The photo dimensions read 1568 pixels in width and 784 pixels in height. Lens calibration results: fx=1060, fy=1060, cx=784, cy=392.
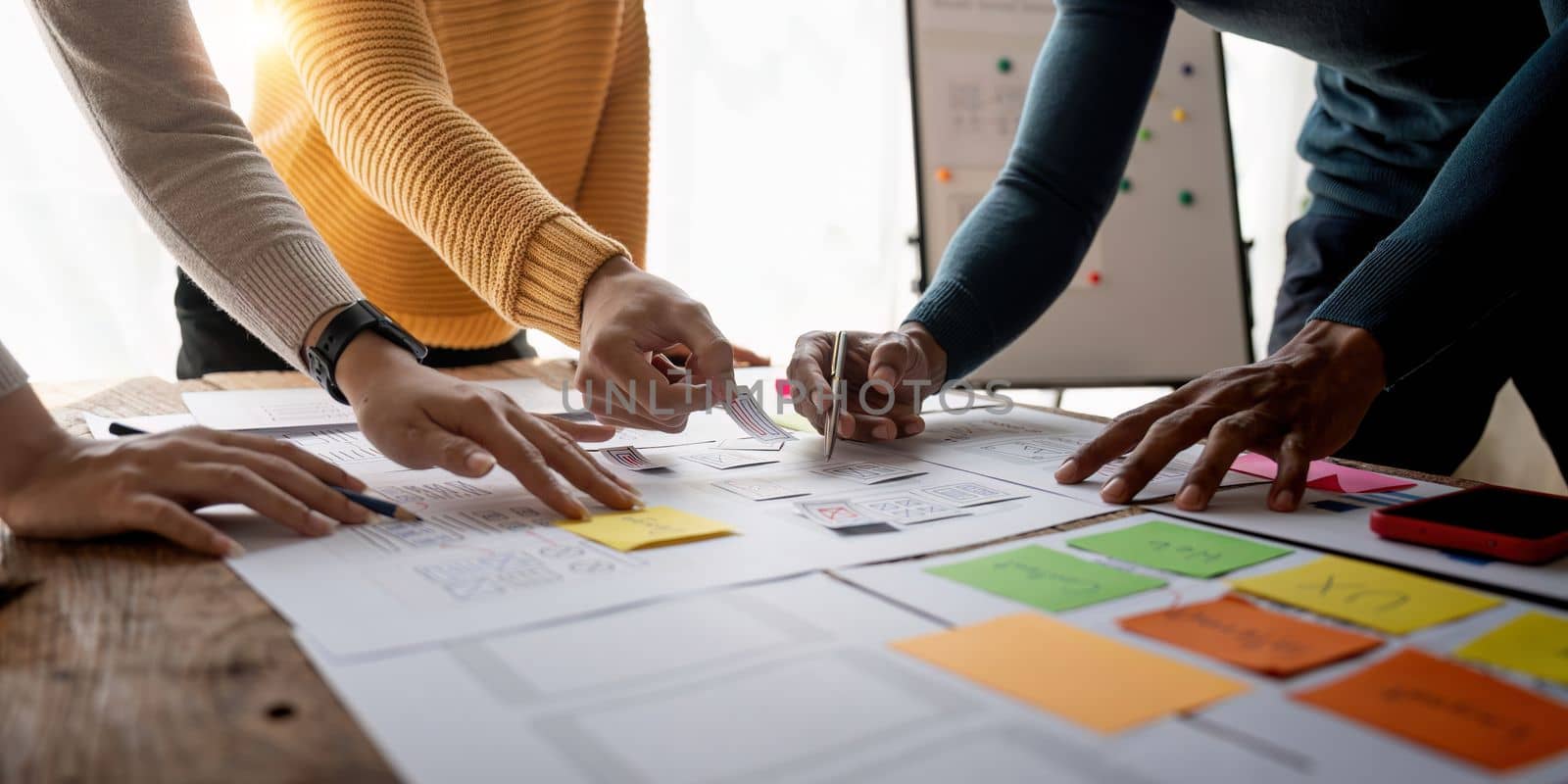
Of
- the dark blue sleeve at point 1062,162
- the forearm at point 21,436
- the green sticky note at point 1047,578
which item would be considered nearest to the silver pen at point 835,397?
the dark blue sleeve at point 1062,162

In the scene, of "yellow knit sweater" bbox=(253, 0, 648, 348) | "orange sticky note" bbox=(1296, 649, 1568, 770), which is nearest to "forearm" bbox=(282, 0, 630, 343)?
"yellow knit sweater" bbox=(253, 0, 648, 348)

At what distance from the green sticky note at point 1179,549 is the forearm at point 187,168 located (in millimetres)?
605

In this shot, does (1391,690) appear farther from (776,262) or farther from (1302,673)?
(776,262)

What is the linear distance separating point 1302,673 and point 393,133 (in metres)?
0.86

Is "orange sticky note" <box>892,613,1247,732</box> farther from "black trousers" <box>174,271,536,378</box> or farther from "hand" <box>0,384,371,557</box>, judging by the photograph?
"black trousers" <box>174,271,536,378</box>

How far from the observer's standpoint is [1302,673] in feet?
1.49

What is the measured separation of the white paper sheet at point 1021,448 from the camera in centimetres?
84

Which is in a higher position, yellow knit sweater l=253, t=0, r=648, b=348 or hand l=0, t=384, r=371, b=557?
yellow knit sweater l=253, t=0, r=648, b=348

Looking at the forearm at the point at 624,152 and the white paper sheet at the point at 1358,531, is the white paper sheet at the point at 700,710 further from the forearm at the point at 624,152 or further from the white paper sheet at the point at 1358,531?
the forearm at the point at 624,152

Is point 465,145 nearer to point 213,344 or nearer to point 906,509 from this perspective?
point 906,509

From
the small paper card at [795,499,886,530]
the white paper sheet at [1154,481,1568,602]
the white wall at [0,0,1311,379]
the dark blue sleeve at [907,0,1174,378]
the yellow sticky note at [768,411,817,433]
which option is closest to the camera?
the white paper sheet at [1154,481,1568,602]

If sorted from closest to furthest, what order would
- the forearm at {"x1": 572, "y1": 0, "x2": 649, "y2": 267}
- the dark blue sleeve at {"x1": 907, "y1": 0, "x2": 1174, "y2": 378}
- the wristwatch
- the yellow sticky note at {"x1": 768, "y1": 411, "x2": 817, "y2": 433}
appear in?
the wristwatch → the yellow sticky note at {"x1": 768, "y1": 411, "x2": 817, "y2": 433} → the dark blue sleeve at {"x1": 907, "y1": 0, "x2": 1174, "y2": 378} → the forearm at {"x1": 572, "y1": 0, "x2": 649, "y2": 267}

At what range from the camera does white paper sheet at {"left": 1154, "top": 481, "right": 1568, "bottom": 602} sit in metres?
0.59

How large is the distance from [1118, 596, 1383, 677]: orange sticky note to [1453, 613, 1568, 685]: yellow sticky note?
0.05 metres
